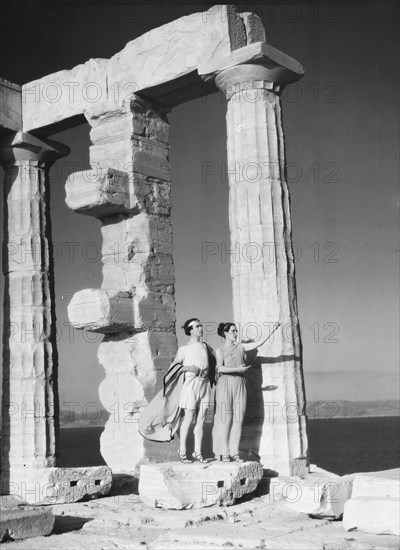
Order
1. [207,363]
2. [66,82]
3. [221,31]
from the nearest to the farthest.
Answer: [207,363]
[221,31]
[66,82]

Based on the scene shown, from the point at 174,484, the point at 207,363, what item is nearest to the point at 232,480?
the point at 174,484

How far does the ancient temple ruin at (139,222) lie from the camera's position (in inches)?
513

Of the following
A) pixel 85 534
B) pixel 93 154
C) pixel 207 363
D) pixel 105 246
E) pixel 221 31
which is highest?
pixel 221 31

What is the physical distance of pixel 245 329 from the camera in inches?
513

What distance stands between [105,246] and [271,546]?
8204 mm

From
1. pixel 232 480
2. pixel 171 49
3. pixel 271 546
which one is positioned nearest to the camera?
pixel 271 546

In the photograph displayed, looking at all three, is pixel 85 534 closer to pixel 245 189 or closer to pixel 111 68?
pixel 245 189

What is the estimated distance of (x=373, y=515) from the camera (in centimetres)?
902

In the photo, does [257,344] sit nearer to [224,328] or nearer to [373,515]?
[224,328]

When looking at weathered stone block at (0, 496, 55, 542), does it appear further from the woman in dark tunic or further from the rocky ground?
the woman in dark tunic

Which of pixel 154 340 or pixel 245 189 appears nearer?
pixel 245 189

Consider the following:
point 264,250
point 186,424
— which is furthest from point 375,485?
point 264,250

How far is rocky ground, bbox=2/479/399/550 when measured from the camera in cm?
891

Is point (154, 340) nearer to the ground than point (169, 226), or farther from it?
nearer to the ground
